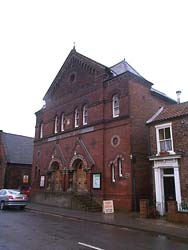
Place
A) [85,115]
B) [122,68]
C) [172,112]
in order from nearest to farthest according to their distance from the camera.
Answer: [172,112]
[85,115]
[122,68]

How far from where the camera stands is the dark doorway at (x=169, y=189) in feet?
57.7

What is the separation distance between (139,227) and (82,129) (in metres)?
13.5

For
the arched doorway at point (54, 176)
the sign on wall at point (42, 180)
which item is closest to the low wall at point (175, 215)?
the arched doorway at point (54, 176)

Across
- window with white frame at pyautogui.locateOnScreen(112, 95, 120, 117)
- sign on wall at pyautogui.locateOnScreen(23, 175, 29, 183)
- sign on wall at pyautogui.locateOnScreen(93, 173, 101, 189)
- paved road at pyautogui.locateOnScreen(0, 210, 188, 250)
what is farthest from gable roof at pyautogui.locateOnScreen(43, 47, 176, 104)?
paved road at pyautogui.locateOnScreen(0, 210, 188, 250)

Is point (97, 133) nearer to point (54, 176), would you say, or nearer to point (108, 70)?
point (108, 70)

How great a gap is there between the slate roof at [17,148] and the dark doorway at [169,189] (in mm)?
26459

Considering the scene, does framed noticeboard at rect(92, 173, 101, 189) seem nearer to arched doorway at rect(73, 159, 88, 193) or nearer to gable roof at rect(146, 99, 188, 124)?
arched doorway at rect(73, 159, 88, 193)

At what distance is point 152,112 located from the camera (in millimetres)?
23062

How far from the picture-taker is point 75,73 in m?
28.0

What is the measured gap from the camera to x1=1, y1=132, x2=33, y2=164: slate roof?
39.0 m

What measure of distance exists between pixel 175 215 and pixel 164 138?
578 centimetres

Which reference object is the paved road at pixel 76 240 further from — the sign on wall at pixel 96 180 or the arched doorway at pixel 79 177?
the arched doorway at pixel 79 177

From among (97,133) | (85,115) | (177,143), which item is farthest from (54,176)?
(177,143)

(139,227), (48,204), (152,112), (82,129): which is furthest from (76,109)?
(139,227)
